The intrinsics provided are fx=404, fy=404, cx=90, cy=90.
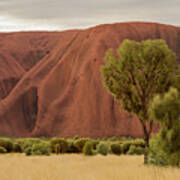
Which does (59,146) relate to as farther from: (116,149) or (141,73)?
(141,73)

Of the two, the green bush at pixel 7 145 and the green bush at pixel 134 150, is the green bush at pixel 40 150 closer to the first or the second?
the green bush at pixel 134 150

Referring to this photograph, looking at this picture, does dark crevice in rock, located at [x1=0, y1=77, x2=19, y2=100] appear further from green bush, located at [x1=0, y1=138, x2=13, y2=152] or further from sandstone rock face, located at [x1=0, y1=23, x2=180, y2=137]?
green bush, located at [x1=0, y1=138, x2=13, y2=152]

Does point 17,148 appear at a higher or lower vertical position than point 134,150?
lower

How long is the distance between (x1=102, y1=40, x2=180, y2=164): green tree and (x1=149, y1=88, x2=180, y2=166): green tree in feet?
16.5

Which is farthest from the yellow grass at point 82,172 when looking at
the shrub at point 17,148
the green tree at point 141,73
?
the shrub at point 17,148

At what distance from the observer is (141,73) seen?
74.9ft

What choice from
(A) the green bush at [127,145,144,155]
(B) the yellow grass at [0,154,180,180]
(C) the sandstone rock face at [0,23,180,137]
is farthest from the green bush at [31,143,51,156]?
(C) the sandstone rock face at [0,23,180,137]

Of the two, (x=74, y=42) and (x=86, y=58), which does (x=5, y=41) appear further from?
(x=86, y=58)

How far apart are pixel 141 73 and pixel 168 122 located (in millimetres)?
6613

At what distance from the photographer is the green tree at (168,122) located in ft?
52.2

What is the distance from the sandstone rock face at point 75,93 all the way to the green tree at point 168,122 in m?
48.2

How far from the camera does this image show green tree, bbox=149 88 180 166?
15916mm

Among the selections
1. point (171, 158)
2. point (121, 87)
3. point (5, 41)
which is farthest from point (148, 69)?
point (5, 41)

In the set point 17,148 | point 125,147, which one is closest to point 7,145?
point 17,148
